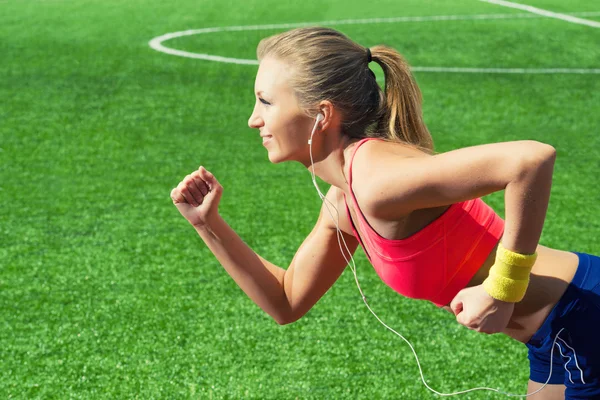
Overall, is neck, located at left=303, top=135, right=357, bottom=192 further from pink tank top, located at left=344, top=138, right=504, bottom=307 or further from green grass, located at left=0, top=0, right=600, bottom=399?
green grass, located at left=0, top=0, right=600, bottom=399

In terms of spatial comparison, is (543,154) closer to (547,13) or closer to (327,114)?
(327,114)

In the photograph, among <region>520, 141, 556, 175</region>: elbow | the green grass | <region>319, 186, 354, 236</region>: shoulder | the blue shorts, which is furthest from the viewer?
the green grass

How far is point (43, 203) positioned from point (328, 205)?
3.74 metres

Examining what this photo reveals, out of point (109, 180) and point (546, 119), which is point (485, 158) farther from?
point (546, 119)

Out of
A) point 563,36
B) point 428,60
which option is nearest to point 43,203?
point 428,60

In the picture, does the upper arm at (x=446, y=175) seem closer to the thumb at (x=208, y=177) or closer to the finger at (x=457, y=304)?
the finger at (x=457, y=304)

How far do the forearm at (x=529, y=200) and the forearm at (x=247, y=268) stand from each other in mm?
955

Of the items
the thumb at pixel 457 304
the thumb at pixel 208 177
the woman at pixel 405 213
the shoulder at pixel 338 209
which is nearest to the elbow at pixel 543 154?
the woman at pixel 405 213

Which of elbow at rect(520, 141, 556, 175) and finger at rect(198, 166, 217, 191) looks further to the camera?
finger at rect(198, 166, 217, 191)

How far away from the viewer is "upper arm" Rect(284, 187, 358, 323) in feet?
9.03

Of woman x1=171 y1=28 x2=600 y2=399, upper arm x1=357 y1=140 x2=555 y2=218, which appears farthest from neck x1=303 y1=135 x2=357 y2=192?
upper arm x1=357 y1=140 x2=555 y2=218

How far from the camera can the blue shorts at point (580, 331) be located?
7.54 feet

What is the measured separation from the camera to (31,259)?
5.05 metres

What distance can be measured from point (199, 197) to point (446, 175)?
3.09 feet
